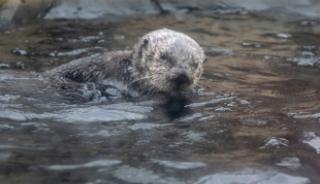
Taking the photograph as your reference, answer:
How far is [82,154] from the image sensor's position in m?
4.42

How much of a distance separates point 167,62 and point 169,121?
3.03 feet

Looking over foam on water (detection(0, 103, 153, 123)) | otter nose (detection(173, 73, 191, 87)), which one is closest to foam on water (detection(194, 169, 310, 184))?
foam on water (detection(0, 103, 153, 123))

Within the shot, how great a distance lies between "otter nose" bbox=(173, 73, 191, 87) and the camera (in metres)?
5.88

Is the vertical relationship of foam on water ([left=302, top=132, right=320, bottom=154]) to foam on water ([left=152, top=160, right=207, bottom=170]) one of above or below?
below

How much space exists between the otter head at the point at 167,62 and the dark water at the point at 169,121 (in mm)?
182

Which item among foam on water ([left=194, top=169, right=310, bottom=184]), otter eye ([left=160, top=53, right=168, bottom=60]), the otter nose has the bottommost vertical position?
foam on water ([left=194, top=169, right=310, bottom=184])

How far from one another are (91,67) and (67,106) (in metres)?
0.80

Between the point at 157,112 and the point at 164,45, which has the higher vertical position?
the point at 164,45

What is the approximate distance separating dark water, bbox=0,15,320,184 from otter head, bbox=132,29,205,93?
0.60 ft

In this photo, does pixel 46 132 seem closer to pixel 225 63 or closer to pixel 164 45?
pixel 164 45

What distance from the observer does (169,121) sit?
5449 mm

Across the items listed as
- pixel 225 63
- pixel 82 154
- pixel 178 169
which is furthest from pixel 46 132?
pixel 225 63

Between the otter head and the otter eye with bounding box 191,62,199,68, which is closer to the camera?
the otter head

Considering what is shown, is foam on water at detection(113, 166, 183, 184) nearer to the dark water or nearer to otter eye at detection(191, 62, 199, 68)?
the dark water
